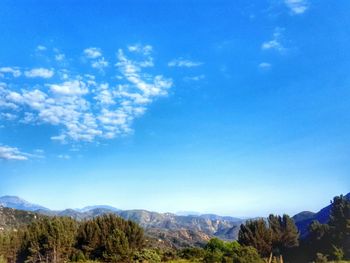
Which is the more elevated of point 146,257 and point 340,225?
point 340,225

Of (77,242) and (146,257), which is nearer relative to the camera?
(146,257)

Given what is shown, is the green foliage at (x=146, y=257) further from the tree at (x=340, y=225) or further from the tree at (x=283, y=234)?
the tree at (x=340, y=225)

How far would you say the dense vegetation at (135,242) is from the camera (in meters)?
56.3

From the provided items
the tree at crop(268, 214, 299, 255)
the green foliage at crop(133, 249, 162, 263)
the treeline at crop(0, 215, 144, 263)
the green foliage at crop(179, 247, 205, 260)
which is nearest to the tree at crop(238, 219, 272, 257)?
the tree at crop(268, 214, 299, 255)

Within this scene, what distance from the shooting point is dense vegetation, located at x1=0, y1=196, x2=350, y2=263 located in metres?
56.3

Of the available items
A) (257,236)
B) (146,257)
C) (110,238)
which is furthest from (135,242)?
(257,236)

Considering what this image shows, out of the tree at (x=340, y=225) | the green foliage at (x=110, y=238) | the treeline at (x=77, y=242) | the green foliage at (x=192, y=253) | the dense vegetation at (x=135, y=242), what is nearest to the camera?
the green foliage at (x=110, y=238)

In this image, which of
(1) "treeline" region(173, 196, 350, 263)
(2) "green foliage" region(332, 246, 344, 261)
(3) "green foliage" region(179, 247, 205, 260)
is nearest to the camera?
(2) "green foliage" region(332, 246, 344, 261)

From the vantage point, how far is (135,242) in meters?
61.4

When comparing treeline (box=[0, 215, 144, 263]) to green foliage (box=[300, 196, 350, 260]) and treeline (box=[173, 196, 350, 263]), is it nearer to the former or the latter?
treeline (box=[173, 196, 350, 263])

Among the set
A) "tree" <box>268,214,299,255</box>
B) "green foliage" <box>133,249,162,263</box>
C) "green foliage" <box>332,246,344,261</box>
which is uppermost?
"tree" <box>268,214,299,255</box>

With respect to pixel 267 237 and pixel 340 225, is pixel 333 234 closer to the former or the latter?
pixel 340 225

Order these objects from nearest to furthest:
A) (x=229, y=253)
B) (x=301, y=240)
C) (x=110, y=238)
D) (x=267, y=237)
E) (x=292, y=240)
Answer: (x=229, y=253) < (x=110, y=238) < (x=267, y=237) < (x=292, y=240) < (x=301, y=240)

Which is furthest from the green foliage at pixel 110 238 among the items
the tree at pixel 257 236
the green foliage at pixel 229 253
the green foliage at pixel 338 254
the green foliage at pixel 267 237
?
the green foliage at pixel 338 254
